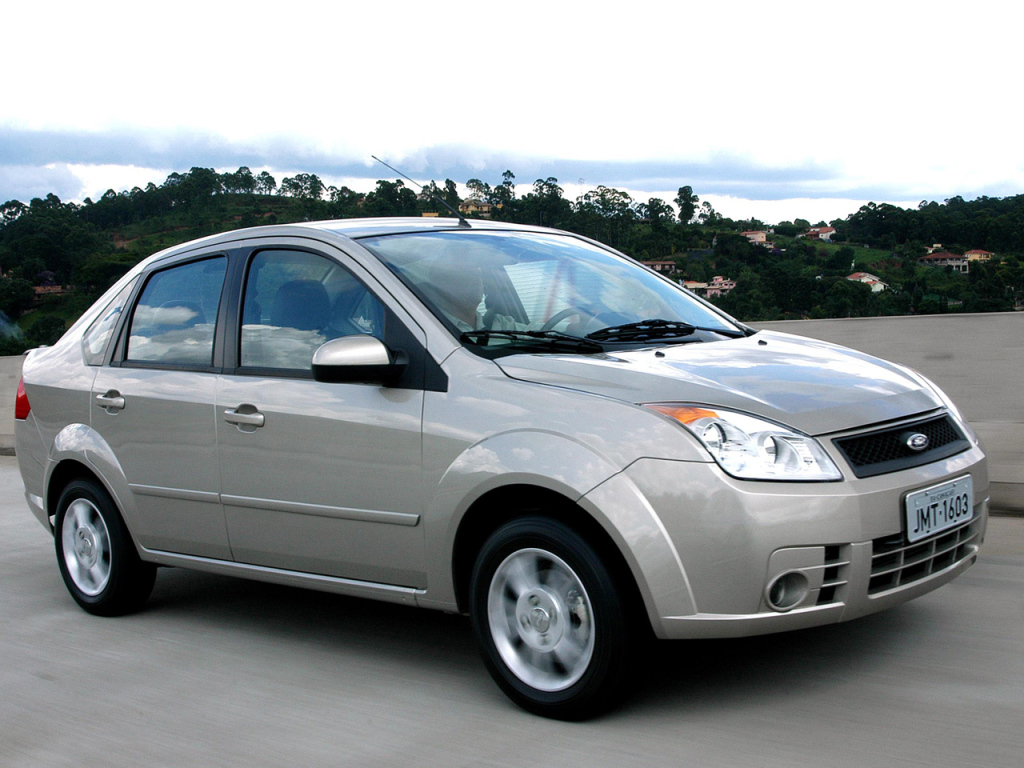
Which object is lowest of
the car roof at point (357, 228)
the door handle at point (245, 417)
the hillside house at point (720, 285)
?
the door handle at point (245, 417)

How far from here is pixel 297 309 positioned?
4.45 meters

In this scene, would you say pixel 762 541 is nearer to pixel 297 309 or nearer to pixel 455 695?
pixel 455 695

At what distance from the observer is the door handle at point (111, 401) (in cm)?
504

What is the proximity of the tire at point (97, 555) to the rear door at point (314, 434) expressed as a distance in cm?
87

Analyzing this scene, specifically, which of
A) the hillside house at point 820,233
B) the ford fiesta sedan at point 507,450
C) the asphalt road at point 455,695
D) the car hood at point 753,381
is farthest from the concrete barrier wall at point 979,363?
the hillside house at point 820,233

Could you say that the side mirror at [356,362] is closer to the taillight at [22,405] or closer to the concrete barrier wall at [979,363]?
the taillight at [22,405]

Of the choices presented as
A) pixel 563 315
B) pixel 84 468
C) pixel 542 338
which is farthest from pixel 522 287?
pixel 84 468

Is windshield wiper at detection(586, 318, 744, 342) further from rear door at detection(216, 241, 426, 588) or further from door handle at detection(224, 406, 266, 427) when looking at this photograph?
Answer: door handle at detection(224, 406, 266, 427)

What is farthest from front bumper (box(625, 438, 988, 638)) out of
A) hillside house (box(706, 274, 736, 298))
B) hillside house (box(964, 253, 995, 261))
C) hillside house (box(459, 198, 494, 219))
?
hillside house (box(964, 253, 995, 261))

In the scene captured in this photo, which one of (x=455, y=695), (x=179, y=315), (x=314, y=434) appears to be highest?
(x=179, y=315)

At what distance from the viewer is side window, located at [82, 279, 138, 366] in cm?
534

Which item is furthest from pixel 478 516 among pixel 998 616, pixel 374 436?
pixel 998 616

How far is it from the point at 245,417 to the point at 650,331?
1611mm

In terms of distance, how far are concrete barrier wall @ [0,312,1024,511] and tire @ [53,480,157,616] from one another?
433 cm
